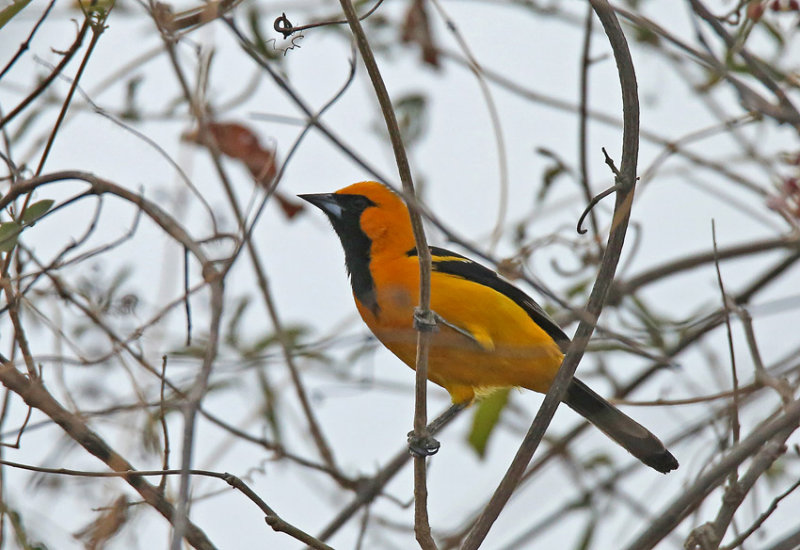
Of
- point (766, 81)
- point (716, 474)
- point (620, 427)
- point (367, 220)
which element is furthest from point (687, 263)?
point (716, 474)

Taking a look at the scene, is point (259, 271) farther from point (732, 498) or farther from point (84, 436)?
point (732, 498)

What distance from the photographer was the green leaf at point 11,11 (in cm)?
274

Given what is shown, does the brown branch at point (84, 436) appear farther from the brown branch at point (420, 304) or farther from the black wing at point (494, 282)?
the black wing at point (494, 282)

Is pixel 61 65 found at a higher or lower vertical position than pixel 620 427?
lower

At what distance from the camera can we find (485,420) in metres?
4.35

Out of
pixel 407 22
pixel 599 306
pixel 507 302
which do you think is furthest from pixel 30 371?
pixel 407 22

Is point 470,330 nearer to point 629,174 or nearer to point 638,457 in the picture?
point 638,457

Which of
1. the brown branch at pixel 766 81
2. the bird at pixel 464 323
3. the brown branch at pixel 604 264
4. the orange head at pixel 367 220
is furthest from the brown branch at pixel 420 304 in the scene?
the orange head at pixel 367 220

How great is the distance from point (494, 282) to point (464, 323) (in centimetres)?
37

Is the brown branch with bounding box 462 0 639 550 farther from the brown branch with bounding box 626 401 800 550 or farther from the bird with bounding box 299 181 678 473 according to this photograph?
the bird with bounding box 299 181 678 473

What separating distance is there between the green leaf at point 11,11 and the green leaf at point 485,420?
7.99ft

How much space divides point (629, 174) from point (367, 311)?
1.61m

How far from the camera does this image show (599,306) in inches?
97.0

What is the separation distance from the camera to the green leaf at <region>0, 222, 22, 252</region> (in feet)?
Result: 8.59
